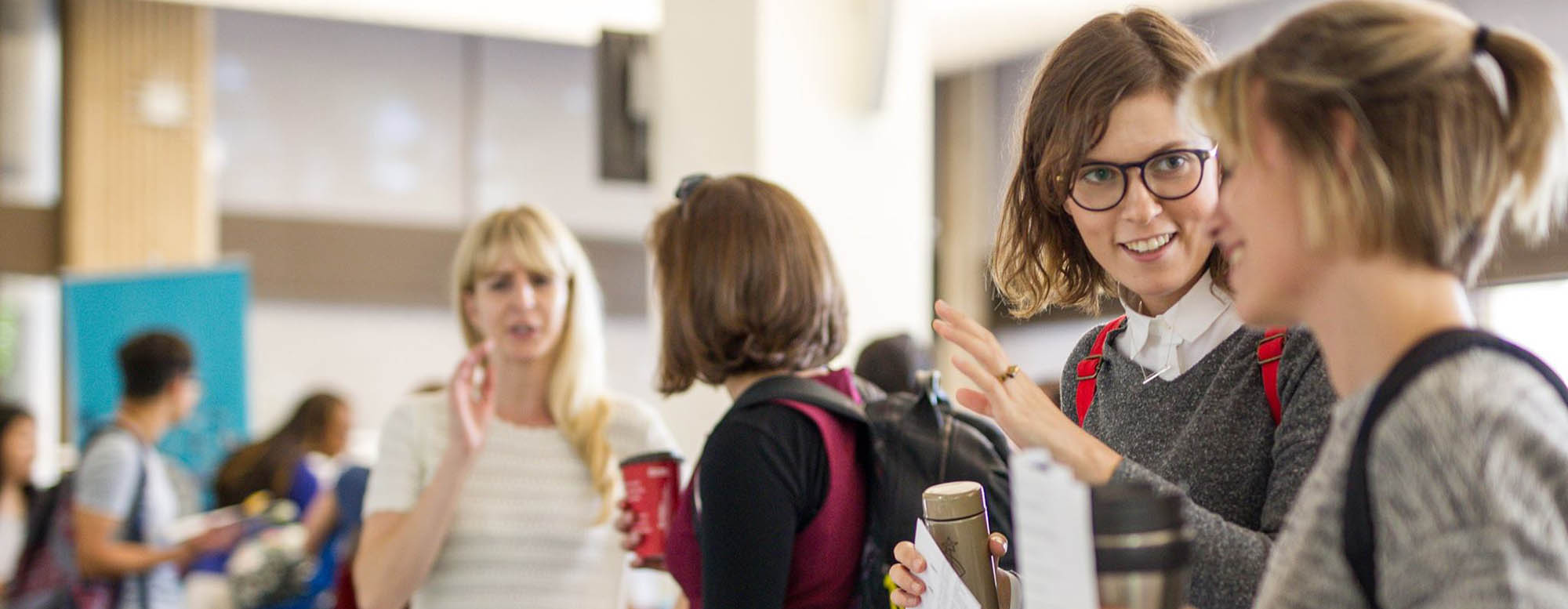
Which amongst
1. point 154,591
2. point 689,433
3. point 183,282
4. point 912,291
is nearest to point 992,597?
point 689,433

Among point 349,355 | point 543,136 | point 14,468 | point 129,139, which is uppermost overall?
point 543,136

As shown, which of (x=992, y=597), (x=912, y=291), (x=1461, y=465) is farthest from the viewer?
Answer: (x=912, y=291)

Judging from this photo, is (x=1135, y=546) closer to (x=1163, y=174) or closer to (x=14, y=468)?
(x=1163, y=174)

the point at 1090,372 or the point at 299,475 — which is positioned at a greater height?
the point at 1090,372

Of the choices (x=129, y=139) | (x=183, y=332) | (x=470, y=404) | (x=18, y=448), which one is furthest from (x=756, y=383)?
(x=129, y=139)

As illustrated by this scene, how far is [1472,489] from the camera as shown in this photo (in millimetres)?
805

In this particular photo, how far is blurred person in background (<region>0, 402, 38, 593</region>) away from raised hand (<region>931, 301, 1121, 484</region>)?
521 cm

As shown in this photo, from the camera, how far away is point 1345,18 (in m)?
0.97

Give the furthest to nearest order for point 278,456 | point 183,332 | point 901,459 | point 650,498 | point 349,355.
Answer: point 349,355 → point 183,332 → point 278,456 → point 650,498 → point 901,459

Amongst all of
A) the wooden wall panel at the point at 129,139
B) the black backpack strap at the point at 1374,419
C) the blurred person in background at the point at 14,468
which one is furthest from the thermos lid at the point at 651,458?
the wooden wall panel at the point at 129,139

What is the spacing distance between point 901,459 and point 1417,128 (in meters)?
0.93

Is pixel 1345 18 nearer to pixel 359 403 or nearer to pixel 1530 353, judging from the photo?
pixel 1530 353

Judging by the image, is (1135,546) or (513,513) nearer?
(1135,546)

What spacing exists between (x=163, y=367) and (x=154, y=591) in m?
0.73
